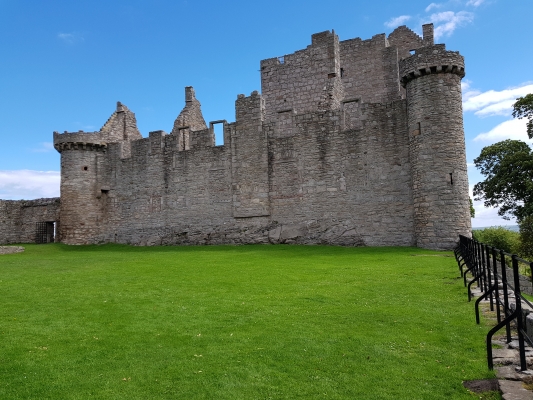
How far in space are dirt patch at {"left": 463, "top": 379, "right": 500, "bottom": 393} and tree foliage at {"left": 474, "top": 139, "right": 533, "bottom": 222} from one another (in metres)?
25.5

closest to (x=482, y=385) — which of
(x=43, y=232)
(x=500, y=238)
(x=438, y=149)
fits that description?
(x=438, y=149)

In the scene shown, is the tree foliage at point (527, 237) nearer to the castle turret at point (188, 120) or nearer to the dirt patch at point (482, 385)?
the castle turret at point (188, 120)

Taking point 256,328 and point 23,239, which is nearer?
point 256,328

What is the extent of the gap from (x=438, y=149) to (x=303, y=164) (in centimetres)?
654

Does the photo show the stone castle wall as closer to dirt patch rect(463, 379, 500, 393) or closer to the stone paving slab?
dirt patch rect(463, 379, 500, 393)

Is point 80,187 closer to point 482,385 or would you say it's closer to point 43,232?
point 43,232

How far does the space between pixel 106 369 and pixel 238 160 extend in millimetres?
19755

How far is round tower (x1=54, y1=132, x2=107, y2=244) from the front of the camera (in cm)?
2967

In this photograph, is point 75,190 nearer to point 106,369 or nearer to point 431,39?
point 431,39

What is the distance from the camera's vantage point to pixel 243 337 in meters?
7.10

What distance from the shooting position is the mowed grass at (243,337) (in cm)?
541

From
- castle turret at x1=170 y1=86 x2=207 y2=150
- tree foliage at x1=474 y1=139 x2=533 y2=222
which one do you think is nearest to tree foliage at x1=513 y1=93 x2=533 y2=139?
tree foliage at x1=474 y1=139 x2=533 y2=222

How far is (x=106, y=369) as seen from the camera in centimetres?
602

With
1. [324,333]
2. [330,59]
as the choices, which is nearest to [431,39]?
[330,59]
